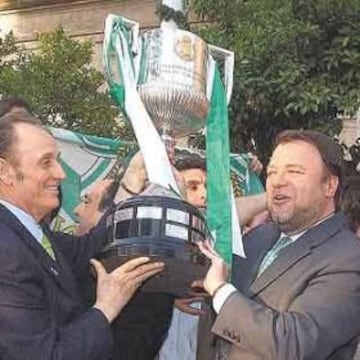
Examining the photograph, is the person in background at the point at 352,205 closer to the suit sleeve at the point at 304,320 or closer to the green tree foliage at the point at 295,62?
the suit sleeve at the point at 304,320

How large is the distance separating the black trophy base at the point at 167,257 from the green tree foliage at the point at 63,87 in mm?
4221

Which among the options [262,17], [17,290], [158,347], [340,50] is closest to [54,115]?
[262,17]

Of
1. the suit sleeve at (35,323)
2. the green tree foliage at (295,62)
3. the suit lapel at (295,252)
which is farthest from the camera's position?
the green tree foliage at (295,62)

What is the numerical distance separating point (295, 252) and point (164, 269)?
417mm

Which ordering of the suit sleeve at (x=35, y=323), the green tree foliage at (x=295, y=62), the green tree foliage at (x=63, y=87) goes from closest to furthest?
the suit sleeve at (x=35, y=323)
the green tree foliage at (x=295, y=62)
the green tree foliage at (x=63, y=87)

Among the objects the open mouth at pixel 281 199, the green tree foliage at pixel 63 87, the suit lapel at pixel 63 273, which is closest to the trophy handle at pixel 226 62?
the open mouth at pixel 281 199

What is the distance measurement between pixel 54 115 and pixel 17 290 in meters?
5.01

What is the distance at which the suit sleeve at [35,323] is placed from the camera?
6.51ft

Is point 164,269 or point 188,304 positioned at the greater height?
point 164,269

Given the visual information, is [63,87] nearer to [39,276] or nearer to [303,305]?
[303,305]

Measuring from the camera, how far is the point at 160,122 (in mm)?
2637

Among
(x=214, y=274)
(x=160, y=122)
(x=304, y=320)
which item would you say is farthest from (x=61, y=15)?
(x=304, y=320)

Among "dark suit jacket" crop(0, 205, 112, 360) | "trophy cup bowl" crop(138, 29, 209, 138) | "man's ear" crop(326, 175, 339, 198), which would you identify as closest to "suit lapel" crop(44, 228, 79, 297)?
"dark suit jacket" crop(0, 205, 112, 360)

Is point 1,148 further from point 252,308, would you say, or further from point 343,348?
point 343,348
